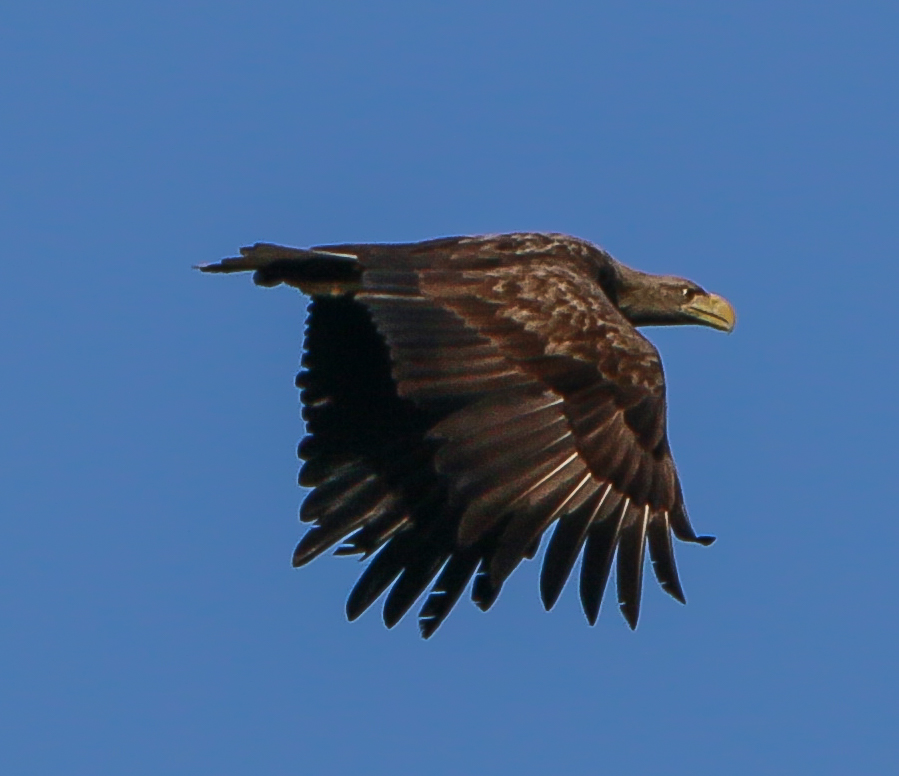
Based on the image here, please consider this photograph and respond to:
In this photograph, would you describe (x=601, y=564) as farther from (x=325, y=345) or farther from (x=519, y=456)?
(x=325, y=345)

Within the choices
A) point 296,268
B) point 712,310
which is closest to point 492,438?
point 296,268

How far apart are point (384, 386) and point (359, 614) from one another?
1.54 meters

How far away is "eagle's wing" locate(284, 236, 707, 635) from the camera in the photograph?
369 inches

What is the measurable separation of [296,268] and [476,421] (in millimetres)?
2411

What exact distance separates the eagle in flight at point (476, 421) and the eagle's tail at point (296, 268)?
0.5 inches

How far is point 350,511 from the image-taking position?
37.3ft

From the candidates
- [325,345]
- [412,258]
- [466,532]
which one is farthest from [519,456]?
[325,345]

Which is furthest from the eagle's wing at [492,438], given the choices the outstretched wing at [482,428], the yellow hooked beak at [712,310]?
the yellow hooked beak at [712,310]

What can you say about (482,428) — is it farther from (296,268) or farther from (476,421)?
(296,268)

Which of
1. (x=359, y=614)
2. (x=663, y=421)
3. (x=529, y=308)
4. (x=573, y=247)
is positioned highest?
(x=573, y=247)

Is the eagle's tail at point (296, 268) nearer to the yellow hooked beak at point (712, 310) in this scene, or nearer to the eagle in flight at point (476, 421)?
the eagle in flight at point (476, 421)

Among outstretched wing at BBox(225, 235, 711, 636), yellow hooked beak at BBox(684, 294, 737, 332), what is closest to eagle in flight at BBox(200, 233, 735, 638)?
outstretched wing at BBox(225, 235, 711, 636)

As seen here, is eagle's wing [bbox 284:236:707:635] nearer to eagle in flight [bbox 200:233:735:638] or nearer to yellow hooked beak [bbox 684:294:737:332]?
eagle in flight [bbox 200:233:735:638]

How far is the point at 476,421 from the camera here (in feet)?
31.0
